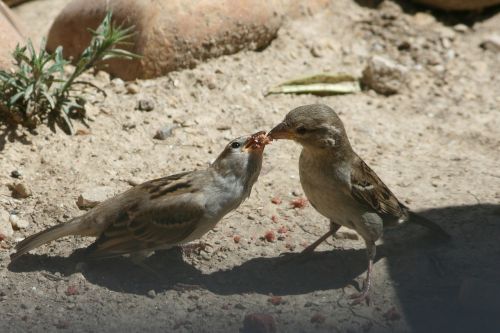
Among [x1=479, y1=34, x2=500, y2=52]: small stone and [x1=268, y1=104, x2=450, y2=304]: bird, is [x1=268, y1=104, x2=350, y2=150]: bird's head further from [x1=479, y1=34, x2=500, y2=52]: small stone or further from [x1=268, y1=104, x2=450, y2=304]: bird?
[x1=479, y1=34, x2=500, y2=52]: small stone

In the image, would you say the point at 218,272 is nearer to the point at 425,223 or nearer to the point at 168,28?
the point at 425,223

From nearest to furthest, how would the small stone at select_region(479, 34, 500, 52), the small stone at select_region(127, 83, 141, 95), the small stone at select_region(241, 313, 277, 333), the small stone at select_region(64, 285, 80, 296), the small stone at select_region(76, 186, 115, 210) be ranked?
the small stone at select_region(241, 313, 277, 333) < the small stone at select_region(64, 285, 80, 296) < the small stone at select_region(76, 186, 115, 210) < the small stone at select_region(127, 83, 141, 95) < the small stone at select_region(479, 34, 500, 52)

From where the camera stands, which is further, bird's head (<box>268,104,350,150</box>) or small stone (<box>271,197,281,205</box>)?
small stone (<box>271,197,281,205</box>)

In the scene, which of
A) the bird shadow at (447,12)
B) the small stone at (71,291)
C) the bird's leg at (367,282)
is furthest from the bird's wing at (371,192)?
the bird shadow at (447,12)

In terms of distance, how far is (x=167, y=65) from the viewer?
7.66m

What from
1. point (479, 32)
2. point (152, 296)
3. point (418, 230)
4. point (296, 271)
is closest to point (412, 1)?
point (479, 32)

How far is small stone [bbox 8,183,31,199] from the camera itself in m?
6.16

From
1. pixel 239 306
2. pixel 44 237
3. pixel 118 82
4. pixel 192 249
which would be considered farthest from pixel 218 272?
pixel 118 82

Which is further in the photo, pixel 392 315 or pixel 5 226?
pixel 5 226

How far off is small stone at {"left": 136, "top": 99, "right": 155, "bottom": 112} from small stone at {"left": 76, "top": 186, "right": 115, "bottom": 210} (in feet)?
4.28

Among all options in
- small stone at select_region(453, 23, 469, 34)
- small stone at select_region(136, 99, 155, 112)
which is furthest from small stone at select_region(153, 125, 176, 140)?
small stone at select_region(453, 23, 469, 34)

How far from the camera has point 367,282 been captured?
212 inches

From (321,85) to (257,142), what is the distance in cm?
275

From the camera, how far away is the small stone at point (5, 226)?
19.0 ft
